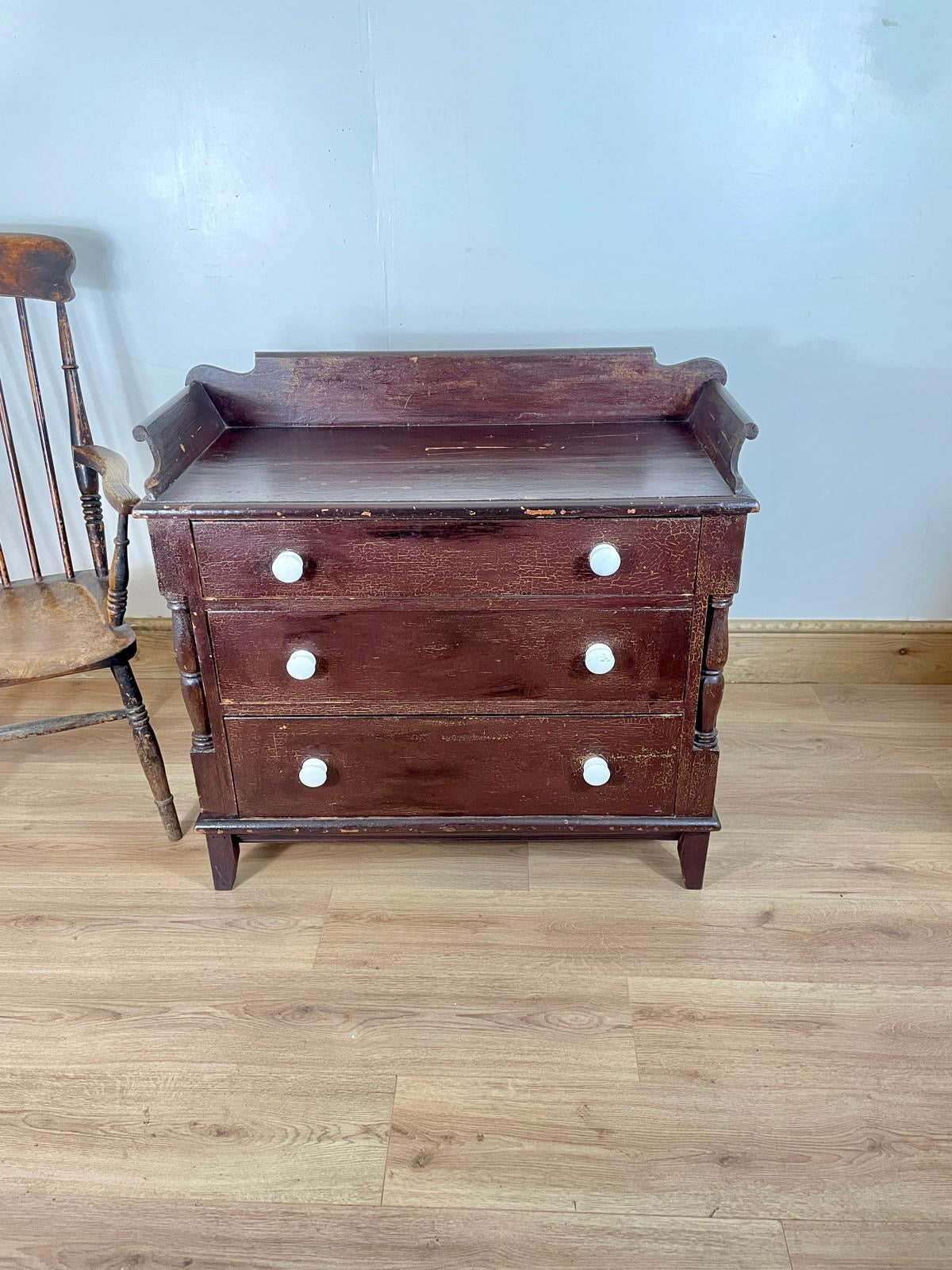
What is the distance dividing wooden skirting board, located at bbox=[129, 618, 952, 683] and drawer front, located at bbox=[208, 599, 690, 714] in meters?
0.79

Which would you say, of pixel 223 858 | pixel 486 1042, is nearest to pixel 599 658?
pixel 486 1042

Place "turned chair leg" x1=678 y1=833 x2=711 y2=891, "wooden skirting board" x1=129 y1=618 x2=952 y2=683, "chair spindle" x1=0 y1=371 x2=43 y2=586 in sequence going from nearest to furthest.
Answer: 1. "turned chair leg" x1=678 y1=833 x2=711 y2=891
2. "chair spindle" x1=0 y1=371 x2=43 y2=586
3. "wooden skirting board" x1=129 y1=618 x2=952 y2=683

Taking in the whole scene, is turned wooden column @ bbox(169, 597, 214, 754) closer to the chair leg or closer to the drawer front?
the drawer front

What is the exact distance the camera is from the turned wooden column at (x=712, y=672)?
148cm

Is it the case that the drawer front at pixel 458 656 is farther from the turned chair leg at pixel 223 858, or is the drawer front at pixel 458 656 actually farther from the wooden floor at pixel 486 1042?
the wooden floor at pixel 486 1042

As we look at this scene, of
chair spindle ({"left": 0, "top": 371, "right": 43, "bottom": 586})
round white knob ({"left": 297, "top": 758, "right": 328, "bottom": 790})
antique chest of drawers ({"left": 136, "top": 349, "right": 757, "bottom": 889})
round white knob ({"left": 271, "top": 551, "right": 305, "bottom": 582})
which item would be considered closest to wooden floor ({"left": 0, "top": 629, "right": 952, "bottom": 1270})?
antique chest of drawers ({"left": 136, "top": 349, "right": 757, "bottom": 889})

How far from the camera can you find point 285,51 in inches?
68.8

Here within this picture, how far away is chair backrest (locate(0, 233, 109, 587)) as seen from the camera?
5.64 feet

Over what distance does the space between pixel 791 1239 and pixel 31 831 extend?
150cm

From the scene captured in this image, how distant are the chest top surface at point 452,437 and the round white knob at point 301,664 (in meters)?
0.24

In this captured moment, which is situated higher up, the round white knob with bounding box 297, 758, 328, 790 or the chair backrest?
the chair backrest

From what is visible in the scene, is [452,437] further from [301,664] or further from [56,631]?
[56,631]

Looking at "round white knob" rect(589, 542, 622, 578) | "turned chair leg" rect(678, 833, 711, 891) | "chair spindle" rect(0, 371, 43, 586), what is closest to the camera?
"round white knob" rect(589, 542, 622, 578)

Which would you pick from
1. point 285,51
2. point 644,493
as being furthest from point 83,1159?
point 285,51
